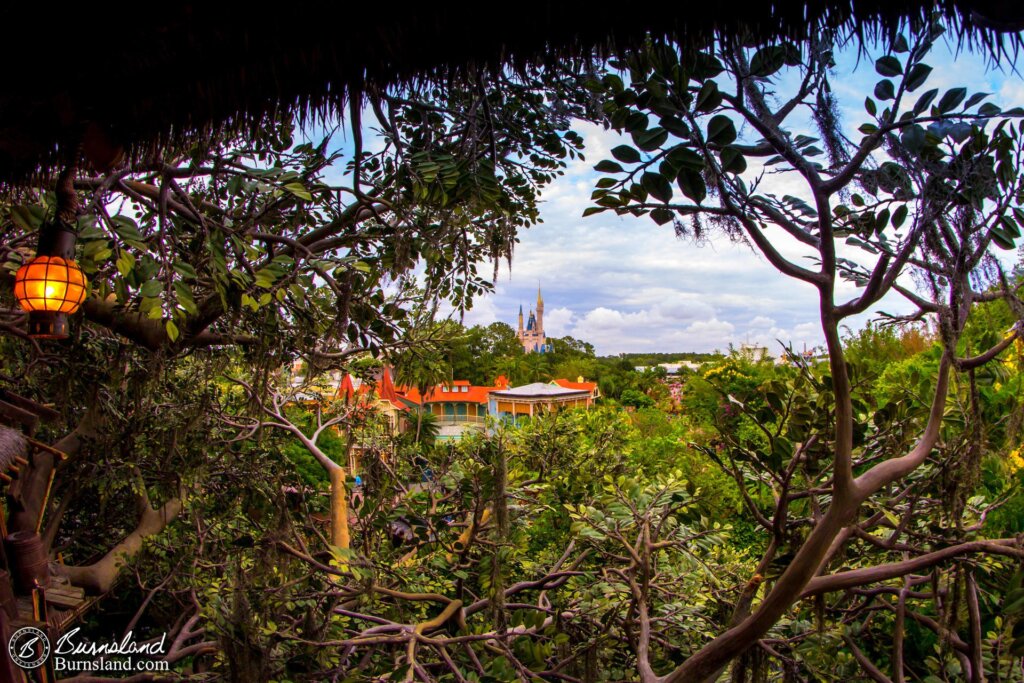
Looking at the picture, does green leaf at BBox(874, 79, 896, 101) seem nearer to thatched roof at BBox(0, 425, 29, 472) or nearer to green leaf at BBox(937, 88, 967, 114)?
green leaf at BBox(937, 88, 967, 114)

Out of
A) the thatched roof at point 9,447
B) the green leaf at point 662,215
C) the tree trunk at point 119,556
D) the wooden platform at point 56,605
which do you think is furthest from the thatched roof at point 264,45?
the tree trunk at point 119,556

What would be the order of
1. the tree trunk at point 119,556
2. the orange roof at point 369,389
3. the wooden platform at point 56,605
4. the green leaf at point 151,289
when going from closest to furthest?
the green leaf at point 151,289 < the wooden platform at point 56,605 < the tree trunk at point 119,556 < the orange roof at point 369,389

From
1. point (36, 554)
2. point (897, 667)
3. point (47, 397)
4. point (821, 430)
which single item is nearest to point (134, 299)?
point (36, 554)

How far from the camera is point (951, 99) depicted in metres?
1.10

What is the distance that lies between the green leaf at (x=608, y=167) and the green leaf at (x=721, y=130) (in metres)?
0.18

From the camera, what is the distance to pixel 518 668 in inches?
79.0

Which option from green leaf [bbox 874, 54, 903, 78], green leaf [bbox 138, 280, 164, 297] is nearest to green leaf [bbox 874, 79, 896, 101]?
green leaf [bbox 874, 54, 903, 78]

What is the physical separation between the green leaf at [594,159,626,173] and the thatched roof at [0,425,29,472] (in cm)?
269

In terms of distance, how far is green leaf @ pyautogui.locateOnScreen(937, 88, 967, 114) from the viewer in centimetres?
108

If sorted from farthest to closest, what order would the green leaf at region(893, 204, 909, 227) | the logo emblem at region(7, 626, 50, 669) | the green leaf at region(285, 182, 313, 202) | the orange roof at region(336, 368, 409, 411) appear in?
the orange roof at region(336, 368, 409, 411) < the logo emblem at region(7, 626, 50, 669) < the green leaf at region(285, 182, 313, 202) < the green leaf at region(893, 204, 909, 227)

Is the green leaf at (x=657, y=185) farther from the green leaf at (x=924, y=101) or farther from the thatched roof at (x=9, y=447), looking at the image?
the thatched roof at (x=9, y=447)

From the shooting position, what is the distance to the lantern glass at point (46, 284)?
2037 mm

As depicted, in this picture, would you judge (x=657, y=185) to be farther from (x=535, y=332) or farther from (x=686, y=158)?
(x=535, y=332)

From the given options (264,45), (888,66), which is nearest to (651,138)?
(888,66)
